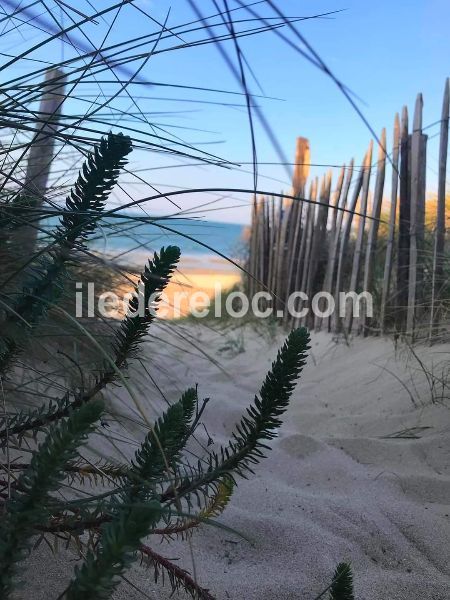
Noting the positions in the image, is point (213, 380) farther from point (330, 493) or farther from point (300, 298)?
point (300, 298)

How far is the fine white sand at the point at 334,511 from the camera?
1210 mm

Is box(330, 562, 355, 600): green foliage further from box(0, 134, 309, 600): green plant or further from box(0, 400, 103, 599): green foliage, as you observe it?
box(0, 400, 103, 599): green foliage

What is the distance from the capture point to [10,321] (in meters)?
0.84

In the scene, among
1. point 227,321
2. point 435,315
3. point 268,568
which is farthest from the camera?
point 227,321

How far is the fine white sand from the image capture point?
121 centimetres

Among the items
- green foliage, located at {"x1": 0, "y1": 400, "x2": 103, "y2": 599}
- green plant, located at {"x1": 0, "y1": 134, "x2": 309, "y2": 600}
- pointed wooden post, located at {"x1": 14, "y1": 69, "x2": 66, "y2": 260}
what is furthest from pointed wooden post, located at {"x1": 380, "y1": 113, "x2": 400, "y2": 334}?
green foliage, located at {"x1": 0, "y1": 400, "x2": 103, "y2": 599}

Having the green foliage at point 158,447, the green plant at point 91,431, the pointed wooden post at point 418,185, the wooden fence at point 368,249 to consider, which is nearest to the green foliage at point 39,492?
the green plant at point 91,431

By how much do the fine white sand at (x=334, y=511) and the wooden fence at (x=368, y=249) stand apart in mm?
552

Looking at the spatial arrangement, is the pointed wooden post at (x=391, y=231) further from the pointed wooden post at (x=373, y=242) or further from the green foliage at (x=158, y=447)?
the green foliage at (x=158, y=447)

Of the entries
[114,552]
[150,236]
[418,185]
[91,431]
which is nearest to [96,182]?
[91,431]

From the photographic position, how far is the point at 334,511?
1659 mm

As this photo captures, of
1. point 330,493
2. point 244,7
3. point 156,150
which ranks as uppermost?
point 244,7

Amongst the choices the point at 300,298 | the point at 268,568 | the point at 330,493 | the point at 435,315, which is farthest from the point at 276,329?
the point at 268,568

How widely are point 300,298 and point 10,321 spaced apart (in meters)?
5.46
